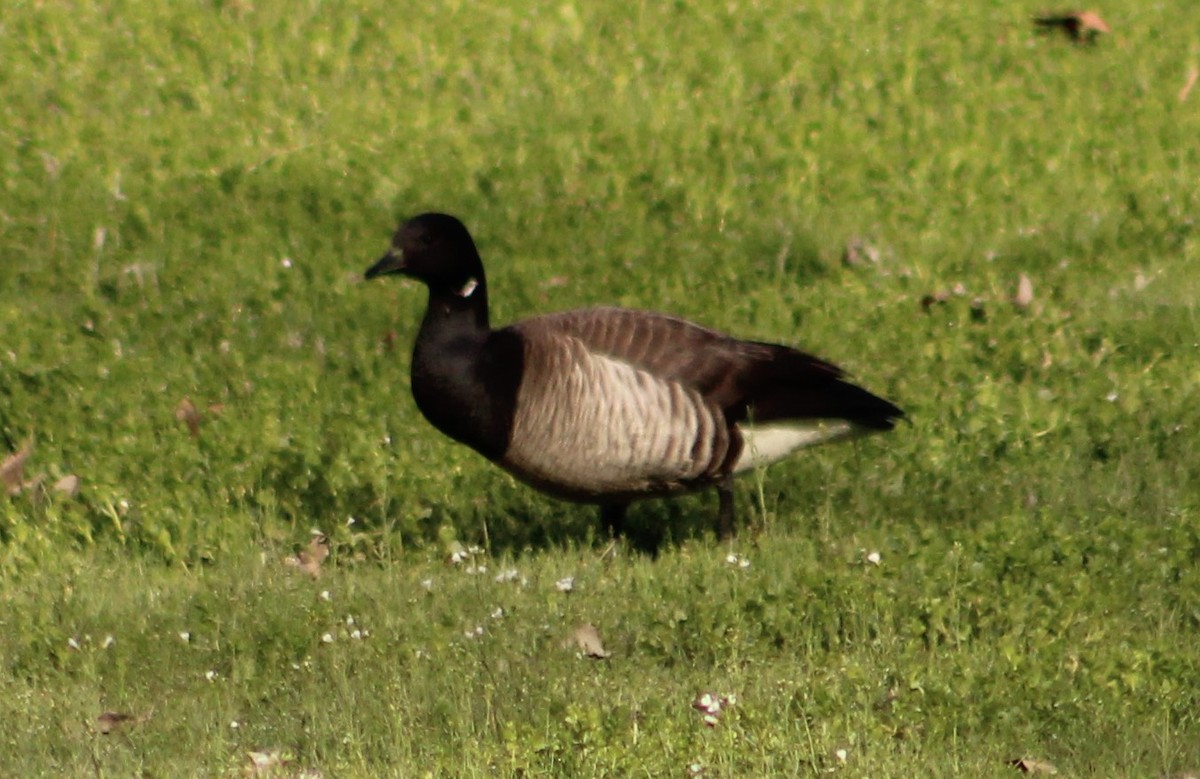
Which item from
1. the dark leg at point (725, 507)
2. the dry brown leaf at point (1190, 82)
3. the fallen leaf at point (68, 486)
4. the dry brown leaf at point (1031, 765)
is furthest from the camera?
the dry brown leaf at point (1190, 82)

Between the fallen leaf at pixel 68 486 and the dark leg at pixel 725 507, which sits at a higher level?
the dark leg at pixel 725 507

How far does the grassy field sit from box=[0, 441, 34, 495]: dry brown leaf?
0.06 meters

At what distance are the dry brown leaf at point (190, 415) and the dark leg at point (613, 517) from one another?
2.09m

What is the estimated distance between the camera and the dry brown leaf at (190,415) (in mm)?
9688

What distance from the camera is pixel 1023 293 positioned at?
11094 mm

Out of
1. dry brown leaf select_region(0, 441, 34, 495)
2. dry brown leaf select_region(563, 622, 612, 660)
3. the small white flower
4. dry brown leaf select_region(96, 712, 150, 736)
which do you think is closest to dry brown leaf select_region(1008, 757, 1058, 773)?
dry brown leaf select_region(563, 622, 612, 660)

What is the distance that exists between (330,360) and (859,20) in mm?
6685

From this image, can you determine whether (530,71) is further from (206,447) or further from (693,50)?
(206,447)

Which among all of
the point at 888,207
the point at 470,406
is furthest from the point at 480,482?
Answer: the point at 888,207

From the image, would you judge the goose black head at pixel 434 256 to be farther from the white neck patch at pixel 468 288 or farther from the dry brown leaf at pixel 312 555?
the dry brown leaf at pixel 312 555

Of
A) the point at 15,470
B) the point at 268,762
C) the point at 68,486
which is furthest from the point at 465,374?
the point at 268,762

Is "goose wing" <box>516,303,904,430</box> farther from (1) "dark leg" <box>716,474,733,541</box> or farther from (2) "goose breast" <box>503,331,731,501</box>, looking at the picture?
(1) "dark leg" <box>716,474,733,541</box>

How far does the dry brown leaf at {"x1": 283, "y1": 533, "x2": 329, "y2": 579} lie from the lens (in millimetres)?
8328

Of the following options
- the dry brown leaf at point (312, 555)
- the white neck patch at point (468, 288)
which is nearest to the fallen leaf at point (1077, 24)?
the white neck patch at point (468, 288)
